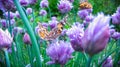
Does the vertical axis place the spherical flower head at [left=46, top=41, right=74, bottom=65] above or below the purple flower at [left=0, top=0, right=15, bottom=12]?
below

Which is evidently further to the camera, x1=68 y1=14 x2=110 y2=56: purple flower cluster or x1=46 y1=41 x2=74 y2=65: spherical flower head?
x1=46 y1=41 x2=74 y2=65: spherical flower head

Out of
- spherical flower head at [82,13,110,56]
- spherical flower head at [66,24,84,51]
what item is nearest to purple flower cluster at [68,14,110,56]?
spherical flower head at [82,13,110,56]

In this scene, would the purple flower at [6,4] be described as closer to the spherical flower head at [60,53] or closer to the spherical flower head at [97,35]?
the spherical flower head at [60,53]

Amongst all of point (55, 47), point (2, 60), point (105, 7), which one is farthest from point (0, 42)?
point (105, 7)

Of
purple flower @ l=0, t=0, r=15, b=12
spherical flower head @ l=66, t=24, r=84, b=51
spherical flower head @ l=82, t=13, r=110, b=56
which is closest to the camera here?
spherical flower head @ l=82, t=13, r=110, b=56

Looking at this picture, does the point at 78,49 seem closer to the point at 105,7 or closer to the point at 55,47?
the point at 55,47

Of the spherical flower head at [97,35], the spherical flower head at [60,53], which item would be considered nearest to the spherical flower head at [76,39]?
the spherical flower head at [60,53]

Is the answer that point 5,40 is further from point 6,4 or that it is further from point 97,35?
point 97,35

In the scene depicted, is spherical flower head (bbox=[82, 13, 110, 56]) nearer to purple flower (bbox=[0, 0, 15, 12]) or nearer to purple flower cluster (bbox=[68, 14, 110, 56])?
purple flower cluster (bbox=[68, 14, 110, 56])

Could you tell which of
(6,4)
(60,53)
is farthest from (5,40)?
(6,4)

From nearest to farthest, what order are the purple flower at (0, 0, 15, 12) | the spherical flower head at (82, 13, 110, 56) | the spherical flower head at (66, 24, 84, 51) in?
the spherical flower head at (82, 13, 110, 56), the spherical flower head at (66, 24, 84, 51), the purple flower at (0, 0, 15, 12)
